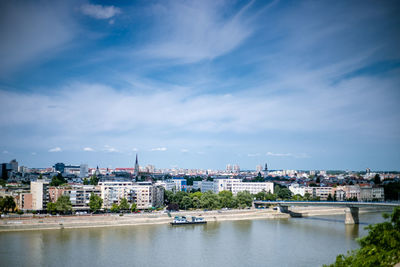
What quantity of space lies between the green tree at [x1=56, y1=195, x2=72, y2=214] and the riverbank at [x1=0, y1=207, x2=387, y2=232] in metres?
1.65

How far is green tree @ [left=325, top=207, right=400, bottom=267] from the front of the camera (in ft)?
24.7

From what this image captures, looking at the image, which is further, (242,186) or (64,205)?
(242,186)

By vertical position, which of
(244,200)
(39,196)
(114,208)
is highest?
(39,196)

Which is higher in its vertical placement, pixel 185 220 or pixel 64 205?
pixel 64 205

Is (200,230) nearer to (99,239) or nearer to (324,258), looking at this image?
(99,239)

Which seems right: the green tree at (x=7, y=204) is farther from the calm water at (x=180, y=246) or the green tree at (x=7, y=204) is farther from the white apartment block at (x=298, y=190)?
the white apartment block at (x=298, y=190)

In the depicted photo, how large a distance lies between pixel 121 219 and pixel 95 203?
3.23 metres

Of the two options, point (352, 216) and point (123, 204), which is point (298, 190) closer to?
point (352, 216)

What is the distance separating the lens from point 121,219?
2102 centimetres

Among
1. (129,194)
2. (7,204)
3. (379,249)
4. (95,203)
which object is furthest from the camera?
(129,194)

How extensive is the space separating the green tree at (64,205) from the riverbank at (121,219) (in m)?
1.65

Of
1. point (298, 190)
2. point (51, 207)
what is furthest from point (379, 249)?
point (298, 190)

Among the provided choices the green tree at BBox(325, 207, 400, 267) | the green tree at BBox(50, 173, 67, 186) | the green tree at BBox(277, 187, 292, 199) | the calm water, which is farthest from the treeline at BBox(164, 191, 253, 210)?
the green tree at BBox(325, 207, 400, 267)

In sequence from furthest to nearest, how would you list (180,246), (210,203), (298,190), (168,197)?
(298,190) < (168,197) < (210,203) < (180,246)
